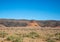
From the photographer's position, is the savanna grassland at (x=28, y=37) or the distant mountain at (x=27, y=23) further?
the distant mountain at (x=27, y=23)

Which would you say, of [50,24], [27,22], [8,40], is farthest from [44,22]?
[8,40]

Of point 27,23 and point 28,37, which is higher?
point 27,23

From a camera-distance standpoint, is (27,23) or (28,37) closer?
(28,37)

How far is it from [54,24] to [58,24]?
6.87 ft

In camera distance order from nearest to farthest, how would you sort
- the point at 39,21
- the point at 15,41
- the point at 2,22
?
1. the point at 15,41
2. the point at 2,22
3. the point at 39,21

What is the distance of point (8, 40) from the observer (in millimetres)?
14266

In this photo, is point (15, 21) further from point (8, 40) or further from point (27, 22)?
point (8, 40)

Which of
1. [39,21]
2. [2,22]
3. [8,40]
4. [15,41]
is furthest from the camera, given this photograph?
[39,21]

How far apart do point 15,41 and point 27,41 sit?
54.0 inches

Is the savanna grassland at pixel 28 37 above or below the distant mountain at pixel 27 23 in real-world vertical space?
below

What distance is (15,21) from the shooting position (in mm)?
71625

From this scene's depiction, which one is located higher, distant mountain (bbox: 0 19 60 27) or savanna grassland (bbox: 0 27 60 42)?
distant mountain (bbox: 0 19 60 27)

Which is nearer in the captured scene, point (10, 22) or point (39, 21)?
point (10, 22)

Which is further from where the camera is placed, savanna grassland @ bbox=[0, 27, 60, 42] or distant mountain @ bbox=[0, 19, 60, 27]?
distant mountain @ bbox=[0, 19, 60, 27]
